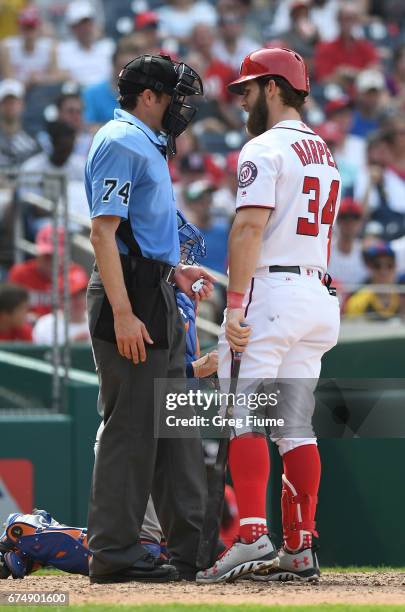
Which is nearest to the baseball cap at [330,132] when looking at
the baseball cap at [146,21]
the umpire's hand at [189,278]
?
the baseball cap at [146,21]

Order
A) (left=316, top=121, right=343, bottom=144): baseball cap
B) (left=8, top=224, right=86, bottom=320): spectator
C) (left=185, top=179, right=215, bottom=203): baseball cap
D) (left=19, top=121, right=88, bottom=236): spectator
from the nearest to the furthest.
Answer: (left=8, top=224, right=86, bottom=320): spectator → (left=19, top=121, right=88, bottom=236): spectator → (left=185, top=179, right=215, bottom=203): baseball cap → (left=316, top=121, right=343, bottom=144): baseball cap

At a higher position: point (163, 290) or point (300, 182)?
point (300, 182)

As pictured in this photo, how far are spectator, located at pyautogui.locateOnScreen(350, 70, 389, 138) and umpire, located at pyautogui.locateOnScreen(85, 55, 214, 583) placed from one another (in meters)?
9.62

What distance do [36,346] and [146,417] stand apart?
3616 millimetres

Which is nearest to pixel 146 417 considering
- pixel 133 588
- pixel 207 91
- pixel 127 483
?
pixel 127 483

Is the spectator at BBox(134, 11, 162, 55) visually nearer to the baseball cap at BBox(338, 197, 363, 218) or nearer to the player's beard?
the baseball cap at BBox(338, 197, 363, 218)

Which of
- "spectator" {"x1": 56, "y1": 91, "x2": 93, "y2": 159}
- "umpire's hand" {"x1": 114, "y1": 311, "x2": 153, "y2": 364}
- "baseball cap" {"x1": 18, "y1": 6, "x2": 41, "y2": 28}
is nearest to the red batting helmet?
"umpire's hand" {"x1": 114, "y1": 311, "x2": 153, "y2": 364}

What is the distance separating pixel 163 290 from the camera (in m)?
4.74

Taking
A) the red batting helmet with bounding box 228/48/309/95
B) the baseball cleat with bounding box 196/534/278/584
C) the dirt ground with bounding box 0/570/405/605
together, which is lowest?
the dirt ground with bounding box 0/570/405/605

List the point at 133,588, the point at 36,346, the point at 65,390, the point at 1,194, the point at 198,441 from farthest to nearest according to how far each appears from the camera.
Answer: the point at 1,194 < the point at 36,346 < the point at 65,390 < the point at 198,441 < the point at 133,588

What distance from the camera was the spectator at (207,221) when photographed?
1081 centimetres

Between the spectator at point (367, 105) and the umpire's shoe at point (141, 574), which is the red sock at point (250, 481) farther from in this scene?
the spectator at point (367, 105)

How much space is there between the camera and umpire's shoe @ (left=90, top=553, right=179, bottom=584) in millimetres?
4695

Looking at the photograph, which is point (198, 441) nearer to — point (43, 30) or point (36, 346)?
point (36, 346)
